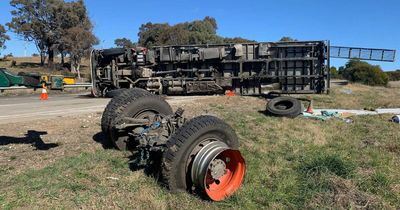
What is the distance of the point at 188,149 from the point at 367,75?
4870cm

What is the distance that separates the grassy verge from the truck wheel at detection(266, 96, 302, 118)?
3.18 meters

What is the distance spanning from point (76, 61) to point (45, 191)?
4903cm

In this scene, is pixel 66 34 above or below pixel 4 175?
above

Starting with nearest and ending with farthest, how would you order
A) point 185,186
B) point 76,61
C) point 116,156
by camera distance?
point 185,186 < point 116,156 < point 76,61

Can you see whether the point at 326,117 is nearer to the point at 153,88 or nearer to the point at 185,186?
the point at 185,186

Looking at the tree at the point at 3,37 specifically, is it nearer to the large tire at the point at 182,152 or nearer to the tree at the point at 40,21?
the tree at the point at 40,21

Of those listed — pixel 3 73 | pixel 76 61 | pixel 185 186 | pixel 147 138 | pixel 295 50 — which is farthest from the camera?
pixel 76 61

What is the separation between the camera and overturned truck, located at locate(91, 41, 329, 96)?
17.8m

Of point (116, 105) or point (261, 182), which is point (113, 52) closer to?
point (116, 105)

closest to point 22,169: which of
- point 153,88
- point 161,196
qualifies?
point 161,196

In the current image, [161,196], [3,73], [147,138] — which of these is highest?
[3,73]

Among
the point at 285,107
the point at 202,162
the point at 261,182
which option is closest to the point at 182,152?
the point at 202,162

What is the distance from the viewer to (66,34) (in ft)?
175

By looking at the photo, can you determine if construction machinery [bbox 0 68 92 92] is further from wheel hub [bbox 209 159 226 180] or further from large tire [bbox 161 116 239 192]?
wheel hub [bbox 209 159 226 180]
